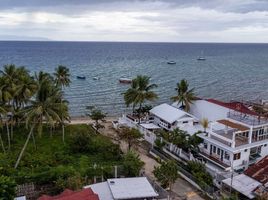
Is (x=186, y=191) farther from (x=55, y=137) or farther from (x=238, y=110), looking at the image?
(x=55, y=137)

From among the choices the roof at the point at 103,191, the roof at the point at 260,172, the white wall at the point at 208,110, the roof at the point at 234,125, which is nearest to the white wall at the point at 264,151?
the roof at the point at 234,125

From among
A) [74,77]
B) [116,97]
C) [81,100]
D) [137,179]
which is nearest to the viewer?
[137,179]

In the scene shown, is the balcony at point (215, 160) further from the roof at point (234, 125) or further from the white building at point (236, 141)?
the roof at point (234, 125)

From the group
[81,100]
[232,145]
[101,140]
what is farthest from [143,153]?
[81,100]

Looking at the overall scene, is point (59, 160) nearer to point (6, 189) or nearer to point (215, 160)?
point (6, 189)

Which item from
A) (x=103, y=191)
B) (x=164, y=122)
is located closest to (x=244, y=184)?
(x=103, y=191)

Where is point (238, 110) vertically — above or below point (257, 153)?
above
